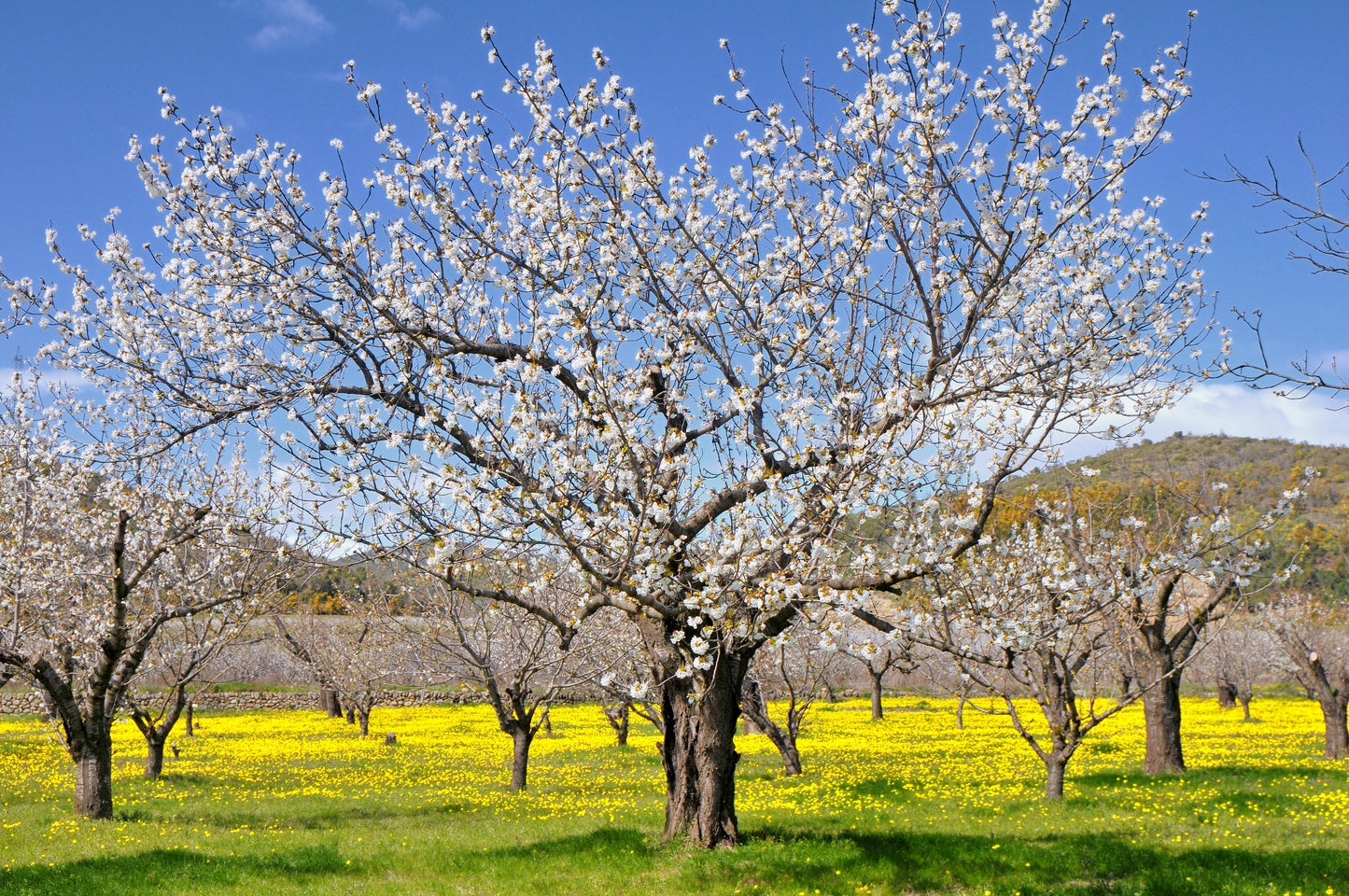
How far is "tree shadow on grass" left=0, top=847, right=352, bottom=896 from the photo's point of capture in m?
9.27

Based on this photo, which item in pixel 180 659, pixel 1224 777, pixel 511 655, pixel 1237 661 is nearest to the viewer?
pixel 1224 777

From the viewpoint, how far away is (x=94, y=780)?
45.8 feet

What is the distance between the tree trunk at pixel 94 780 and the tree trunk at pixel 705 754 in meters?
9.71

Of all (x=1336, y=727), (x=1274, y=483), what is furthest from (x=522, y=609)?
Result: (x=1274, y=483)

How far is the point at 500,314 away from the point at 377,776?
16886mm

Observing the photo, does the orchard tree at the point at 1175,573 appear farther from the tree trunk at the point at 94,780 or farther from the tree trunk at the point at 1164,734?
the tree trunk at the point at 94,780

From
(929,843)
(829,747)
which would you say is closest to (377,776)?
(829,747)

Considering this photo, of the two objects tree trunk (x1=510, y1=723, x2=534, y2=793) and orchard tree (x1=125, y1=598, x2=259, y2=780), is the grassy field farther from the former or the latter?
orchard tree (x1=125, y1=598, x2=259, y2=780)

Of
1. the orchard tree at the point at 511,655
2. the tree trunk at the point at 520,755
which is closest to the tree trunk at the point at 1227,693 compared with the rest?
the orchard tree at the point at 511,655

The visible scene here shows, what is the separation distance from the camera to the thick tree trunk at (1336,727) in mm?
22578

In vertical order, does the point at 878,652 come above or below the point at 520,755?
above

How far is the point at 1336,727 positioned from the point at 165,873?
1055 inches

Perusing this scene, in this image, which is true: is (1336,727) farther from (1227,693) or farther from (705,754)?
(1227,693)

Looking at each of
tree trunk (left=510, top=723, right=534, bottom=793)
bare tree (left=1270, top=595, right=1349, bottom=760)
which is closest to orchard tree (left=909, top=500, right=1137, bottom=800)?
tree trunk (left=510, top=723, right=534, bottom=793)
